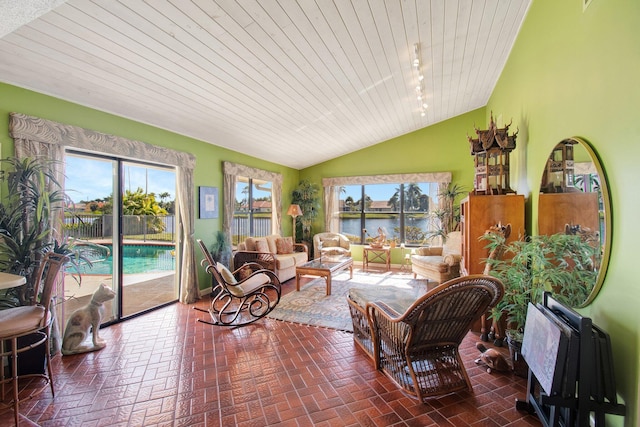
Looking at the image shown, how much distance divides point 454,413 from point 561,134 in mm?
2356

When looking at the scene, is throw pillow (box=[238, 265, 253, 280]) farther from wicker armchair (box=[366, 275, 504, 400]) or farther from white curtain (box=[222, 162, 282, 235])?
wicker armchair (box=[366, 275, 504, 400])

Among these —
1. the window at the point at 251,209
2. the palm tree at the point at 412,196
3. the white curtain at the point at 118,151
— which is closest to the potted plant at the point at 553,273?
the white curtain at the point at 118,151

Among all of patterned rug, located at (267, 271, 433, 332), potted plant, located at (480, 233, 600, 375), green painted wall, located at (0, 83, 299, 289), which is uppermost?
green painted wall, located at (0, 83, 299, 289)

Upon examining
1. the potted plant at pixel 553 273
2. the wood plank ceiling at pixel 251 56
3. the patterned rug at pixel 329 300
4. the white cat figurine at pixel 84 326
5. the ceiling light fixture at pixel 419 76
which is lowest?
the patterned rug at pixel 329 300

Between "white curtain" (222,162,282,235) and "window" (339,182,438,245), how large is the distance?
1.79 meters

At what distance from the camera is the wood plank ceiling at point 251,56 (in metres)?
2.15

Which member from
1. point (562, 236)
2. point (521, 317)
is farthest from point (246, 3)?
point (521, 317)

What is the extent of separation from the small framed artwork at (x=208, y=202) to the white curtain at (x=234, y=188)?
0.22m

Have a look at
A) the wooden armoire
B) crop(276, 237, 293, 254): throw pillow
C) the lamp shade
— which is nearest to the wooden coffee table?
crop(276, 237, 293, 254): throw pillow

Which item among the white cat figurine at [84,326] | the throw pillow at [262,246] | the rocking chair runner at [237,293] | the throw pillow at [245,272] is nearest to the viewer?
the white cat figurine at [84,326]

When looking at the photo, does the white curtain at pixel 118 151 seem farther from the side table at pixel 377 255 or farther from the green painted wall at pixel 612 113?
the green painted wall at pixel 612 113

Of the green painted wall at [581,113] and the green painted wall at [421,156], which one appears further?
the green painted wall at [421,156]

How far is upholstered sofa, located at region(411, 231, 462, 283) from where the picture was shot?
4.67 m

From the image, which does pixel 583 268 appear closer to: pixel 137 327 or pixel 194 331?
pixel 194 331
